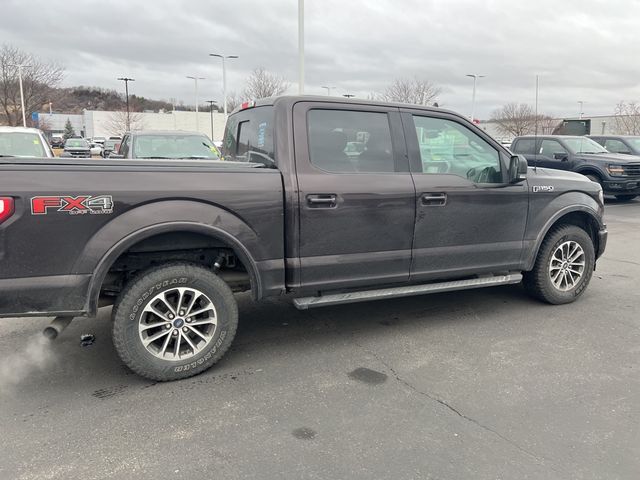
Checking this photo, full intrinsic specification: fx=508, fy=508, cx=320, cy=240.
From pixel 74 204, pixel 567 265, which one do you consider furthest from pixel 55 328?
pixel 567 265

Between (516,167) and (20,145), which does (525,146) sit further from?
(20,145)

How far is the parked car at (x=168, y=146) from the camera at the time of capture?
8789mm

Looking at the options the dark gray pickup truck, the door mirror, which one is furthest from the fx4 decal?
the door mirror

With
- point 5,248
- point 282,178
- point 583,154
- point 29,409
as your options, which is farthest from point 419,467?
point 583,154

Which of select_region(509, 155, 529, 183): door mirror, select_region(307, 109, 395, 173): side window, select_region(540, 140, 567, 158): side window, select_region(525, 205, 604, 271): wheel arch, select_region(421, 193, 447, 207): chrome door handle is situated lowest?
select_region(525, 205, 604, 271): wheel arch

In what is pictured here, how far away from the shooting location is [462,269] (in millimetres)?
4527

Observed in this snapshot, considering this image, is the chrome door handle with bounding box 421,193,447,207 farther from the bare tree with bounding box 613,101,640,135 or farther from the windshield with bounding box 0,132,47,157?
the bare tree with bounding box 613,101,640,135

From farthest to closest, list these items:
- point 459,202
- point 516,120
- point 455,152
Result: point 516,120, point 455,152, point 459,202

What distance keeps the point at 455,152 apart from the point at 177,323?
274 centimetres

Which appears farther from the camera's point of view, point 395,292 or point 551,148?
point 551,148

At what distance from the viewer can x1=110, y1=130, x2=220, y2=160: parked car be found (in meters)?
8.79

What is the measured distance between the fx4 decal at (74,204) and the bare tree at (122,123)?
69087mm

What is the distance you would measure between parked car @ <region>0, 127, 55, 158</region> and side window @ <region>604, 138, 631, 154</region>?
15703 mm

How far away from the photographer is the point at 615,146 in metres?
16.0
